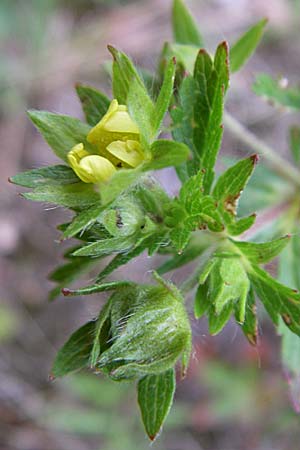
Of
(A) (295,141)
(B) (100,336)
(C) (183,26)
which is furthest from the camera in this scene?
(A) (295,141)

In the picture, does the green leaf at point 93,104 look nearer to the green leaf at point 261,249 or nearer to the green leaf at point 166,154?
the green leaf at point 166,154

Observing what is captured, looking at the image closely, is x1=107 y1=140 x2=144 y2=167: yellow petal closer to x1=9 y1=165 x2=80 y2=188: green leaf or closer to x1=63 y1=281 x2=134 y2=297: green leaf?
x1=9 y1=165 x2=80 y2=188: green leaf

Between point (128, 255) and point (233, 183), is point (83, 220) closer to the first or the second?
point (128, 255)

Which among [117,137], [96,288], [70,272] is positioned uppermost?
[117,137]

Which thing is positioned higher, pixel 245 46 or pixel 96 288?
pixel 245 46

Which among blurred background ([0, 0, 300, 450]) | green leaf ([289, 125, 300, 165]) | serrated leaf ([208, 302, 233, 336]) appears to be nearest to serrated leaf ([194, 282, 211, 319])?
serrated leaf ([208, 302, 233, 336])

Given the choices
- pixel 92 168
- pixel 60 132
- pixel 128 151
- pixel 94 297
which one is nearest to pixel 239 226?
pixel 128 151

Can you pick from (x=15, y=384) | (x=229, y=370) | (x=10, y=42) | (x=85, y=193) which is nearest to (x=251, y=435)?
(x=229, y=370)
